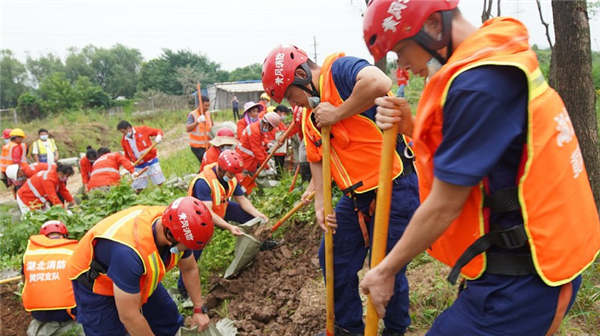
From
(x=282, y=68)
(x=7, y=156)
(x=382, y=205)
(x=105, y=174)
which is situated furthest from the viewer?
(x=7, y=156)

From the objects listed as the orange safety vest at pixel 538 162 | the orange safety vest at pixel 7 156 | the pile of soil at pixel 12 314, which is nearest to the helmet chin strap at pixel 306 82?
the orange safety vest at pixel 538 162

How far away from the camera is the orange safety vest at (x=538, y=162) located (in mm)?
1348

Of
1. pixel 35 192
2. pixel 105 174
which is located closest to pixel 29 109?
pixel 35 192

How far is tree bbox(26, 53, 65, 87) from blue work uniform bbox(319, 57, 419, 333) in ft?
260

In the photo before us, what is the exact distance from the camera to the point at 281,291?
4.46 meters

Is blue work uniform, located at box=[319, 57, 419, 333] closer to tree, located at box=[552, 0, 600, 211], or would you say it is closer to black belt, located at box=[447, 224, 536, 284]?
black belt, located at box=[447, 224, 536, 284]

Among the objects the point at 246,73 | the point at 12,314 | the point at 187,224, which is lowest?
the point at 246,73

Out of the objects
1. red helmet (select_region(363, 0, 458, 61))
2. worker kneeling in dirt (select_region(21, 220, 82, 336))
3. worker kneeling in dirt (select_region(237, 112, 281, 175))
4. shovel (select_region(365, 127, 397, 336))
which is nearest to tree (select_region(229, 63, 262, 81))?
worker kneeling in dirt (select_region(237, 112, 281, 175))

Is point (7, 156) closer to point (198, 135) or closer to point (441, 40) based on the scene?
point (198, 135)

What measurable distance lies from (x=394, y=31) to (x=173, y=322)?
3.20m

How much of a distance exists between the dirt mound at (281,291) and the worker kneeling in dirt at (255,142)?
225cm

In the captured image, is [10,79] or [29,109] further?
[10,79]

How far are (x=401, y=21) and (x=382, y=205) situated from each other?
81cm

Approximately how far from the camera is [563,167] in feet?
4.62
